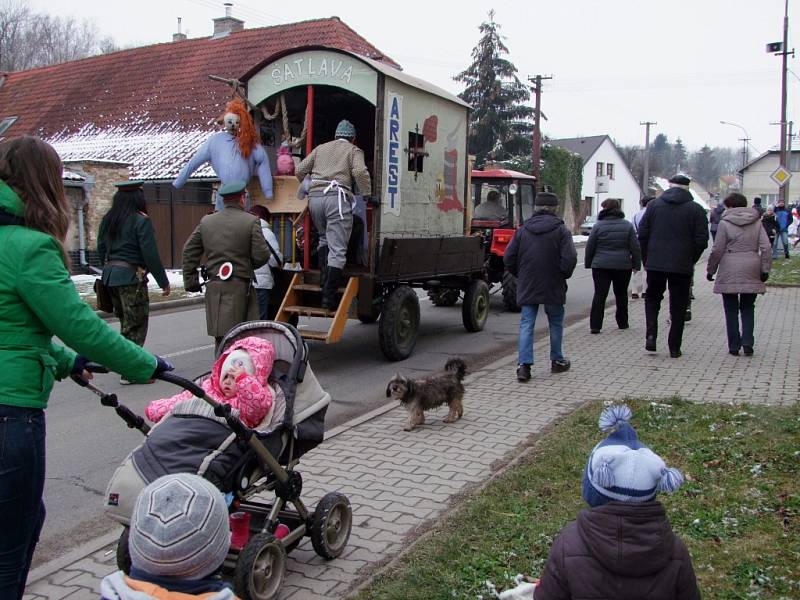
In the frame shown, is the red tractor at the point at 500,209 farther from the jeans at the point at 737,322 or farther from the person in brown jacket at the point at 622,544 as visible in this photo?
the person in brown jacket at the point at 622,544

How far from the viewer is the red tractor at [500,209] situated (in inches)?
565

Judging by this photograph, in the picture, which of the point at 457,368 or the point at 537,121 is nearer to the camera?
the point at 457,368

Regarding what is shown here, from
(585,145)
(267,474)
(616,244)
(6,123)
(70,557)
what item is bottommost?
(70,557)

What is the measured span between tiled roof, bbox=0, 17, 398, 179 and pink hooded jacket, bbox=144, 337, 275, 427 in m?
19.8

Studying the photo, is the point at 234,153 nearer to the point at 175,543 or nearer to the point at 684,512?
the point at 684,512

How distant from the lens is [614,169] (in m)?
70.2

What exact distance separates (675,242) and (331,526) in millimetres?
6669

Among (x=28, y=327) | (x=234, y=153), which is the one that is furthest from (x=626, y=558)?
(x=234, y=153)

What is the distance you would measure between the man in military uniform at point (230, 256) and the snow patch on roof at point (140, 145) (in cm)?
1581

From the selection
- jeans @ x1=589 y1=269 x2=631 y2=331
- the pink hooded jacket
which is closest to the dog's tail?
the pink hooded jacket

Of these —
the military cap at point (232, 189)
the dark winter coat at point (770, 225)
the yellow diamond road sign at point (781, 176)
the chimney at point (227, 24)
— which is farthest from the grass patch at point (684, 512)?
the chimney at point (227, 24)

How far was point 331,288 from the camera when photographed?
8.93m

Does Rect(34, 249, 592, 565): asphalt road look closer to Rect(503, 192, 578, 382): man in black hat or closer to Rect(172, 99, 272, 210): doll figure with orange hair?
Rect(503, 192, 578, 382): man in black hat

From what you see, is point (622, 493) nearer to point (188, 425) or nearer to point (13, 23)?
point (188, 425)
